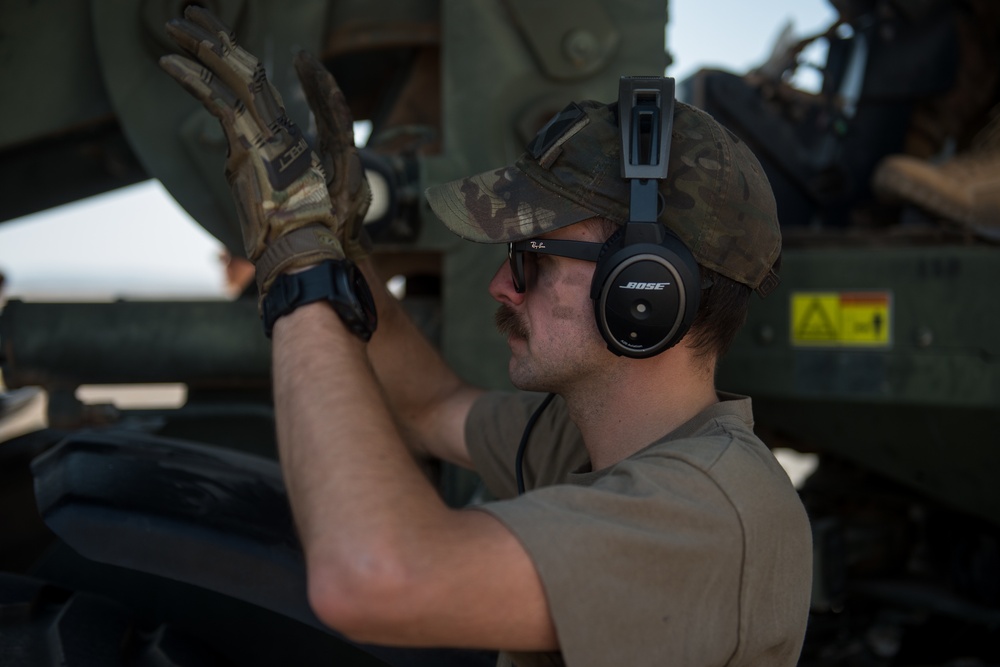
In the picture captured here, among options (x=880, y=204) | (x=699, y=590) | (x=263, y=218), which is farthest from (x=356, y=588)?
(x=880, y=204)

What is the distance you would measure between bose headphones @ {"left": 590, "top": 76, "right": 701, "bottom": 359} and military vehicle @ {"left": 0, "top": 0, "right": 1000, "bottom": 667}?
60 centimetres

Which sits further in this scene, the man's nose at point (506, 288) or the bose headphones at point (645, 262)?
the man's nose at point (506, 288)

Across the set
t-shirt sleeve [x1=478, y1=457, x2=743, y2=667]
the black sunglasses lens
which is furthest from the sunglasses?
t-shirt sleeve [x1=478, y1=457, x2=743, y2=667]

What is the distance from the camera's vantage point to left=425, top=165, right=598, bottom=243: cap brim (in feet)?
4.34

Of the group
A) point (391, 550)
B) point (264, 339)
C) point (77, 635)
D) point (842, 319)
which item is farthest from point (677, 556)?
point (842, 319)

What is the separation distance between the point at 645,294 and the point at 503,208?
0.89 ft

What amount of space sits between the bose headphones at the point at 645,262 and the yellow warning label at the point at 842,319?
1054 mm

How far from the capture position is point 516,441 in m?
1.67

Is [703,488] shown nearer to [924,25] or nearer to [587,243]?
[587,243]

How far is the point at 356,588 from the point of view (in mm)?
978

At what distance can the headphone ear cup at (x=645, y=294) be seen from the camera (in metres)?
1.20

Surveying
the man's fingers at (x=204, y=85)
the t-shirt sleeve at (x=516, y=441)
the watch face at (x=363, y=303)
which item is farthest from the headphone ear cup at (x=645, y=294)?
the man's fingers at (x=204, y=85)

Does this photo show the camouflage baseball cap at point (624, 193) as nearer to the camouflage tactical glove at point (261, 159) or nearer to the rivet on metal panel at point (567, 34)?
the camouflage tactical glove at point (261, 159)

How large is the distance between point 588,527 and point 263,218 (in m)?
0.58
